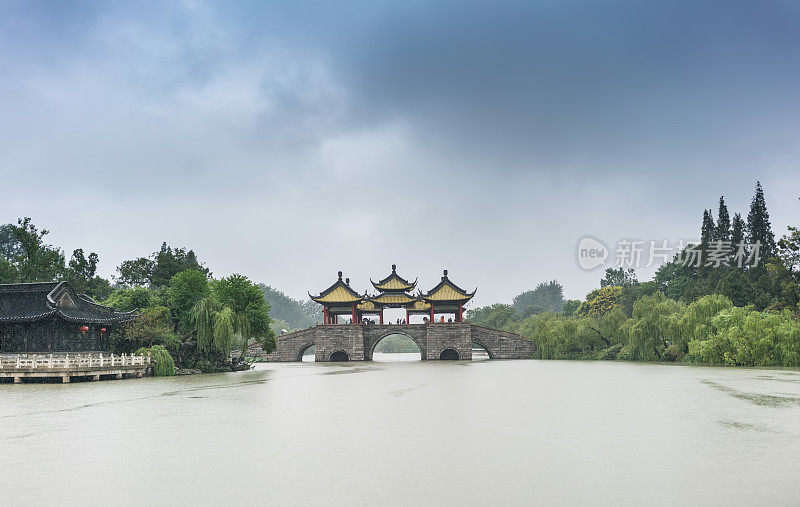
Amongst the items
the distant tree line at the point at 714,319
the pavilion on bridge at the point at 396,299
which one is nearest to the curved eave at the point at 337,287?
the pavilion on bridge at the point at 396,299

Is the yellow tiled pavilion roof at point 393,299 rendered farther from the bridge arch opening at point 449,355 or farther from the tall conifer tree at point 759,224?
the tall conifer tree at point 759,224

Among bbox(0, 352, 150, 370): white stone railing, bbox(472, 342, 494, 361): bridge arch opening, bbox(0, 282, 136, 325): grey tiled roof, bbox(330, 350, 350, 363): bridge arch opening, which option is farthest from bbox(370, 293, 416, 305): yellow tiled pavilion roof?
bbox(0, 352, 150, 370): white stone railing

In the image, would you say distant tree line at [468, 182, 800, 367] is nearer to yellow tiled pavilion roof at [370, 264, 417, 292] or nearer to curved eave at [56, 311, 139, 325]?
yellow tiled pavilion roof at [370, 264, 417, 292]

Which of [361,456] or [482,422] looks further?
[482,422]

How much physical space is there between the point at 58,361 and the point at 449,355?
29216 mm

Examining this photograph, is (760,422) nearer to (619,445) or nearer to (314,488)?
(619,445)

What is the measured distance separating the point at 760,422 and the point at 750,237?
38.6 metres

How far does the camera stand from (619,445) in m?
8.23

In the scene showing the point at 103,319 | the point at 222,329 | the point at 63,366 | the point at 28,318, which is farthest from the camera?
the point at 222,329

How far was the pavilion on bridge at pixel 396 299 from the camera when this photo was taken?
44188 mm

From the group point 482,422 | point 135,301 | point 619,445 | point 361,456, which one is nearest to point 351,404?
point 482,422

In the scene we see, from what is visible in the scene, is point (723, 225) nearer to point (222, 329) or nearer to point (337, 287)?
point (337, 287)

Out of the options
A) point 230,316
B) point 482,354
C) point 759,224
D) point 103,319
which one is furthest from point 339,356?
point 759,224

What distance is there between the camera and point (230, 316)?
Result: 28047 mm
